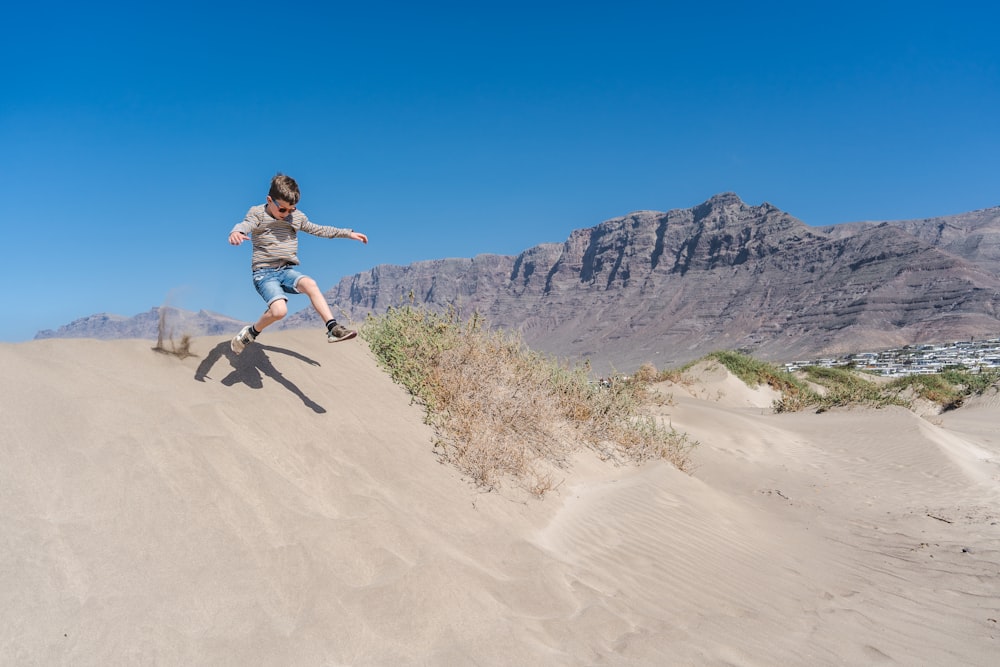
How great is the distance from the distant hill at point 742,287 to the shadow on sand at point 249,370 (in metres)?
41.7

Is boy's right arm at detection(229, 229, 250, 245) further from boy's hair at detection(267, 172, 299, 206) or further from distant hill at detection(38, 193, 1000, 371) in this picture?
distant hill at detection(38, 193, 1000, 371)

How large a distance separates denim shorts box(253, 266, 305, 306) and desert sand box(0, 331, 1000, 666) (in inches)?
28.1

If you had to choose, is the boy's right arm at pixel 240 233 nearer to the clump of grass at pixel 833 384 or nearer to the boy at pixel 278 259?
the boy at pixel 278 259

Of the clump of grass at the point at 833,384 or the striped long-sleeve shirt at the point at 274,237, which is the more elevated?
the striped long-sleeve shirt at the point at 274,237

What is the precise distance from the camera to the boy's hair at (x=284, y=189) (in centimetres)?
468

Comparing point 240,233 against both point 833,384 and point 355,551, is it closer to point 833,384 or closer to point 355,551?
point 355,551

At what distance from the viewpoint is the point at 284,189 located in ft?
15.4

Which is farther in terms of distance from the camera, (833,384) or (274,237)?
(833,384)

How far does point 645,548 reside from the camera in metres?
4.49

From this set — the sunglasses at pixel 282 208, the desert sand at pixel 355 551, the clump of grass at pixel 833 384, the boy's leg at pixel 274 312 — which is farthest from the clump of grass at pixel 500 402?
the clump of grass at pixel 833 384

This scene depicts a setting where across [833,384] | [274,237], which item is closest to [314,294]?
[274,237]

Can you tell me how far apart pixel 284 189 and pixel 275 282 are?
0.75 metres

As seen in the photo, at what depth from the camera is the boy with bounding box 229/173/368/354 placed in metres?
4.60

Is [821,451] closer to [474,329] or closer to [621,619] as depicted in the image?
[474,329]
